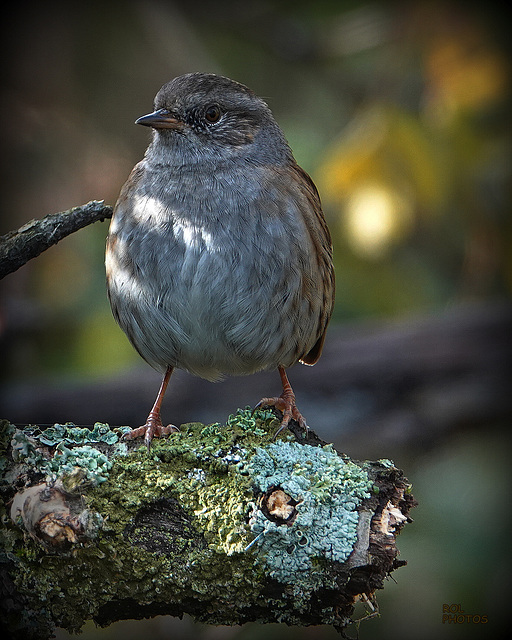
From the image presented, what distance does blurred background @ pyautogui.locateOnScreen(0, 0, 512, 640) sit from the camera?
532 centimetres

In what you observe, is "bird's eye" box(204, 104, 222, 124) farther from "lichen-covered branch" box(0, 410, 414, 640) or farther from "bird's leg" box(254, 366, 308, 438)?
"lichen-covered branch" box(0, 410, 414, 640)

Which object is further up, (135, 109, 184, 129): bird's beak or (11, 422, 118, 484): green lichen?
(135, 109, 184, 129): bird's beak

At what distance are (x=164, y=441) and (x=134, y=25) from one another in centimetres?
530

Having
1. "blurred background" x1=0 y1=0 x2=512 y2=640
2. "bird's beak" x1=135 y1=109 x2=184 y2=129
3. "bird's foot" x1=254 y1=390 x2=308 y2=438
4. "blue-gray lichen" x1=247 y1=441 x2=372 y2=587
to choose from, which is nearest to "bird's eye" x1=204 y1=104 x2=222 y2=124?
"bird's beak" x1=135 y1=109 x2=184 y2=129

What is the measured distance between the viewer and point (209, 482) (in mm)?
2736

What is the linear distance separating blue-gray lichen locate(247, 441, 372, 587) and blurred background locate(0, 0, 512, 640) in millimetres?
2526

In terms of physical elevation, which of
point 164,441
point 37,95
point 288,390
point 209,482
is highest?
point 37,95

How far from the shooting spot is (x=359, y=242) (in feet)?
17.0

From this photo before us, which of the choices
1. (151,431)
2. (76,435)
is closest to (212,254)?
(151,431)

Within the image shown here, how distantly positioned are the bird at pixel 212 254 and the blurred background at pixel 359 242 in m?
1.19

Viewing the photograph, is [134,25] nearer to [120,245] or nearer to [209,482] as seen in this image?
[120,245]

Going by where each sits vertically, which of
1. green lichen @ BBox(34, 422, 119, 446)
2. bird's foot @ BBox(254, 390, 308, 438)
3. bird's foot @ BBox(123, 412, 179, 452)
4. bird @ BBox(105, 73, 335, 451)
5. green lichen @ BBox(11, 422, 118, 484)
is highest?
bird @ BBox(105, 73, 335, 451)

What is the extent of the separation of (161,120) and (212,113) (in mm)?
313

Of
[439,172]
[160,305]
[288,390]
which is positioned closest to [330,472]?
[288,390]
